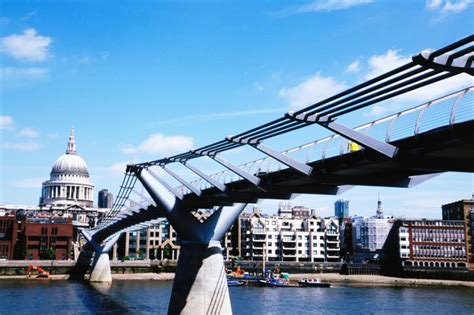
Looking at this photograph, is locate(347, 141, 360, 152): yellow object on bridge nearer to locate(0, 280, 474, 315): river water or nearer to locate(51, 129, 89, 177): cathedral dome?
locate(0, 280, 474, 315): river water

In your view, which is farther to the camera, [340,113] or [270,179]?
[270,179]

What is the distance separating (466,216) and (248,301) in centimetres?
6689

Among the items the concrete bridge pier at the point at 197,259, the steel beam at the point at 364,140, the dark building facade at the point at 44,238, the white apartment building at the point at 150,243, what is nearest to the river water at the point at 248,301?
the concrete bridge pier at the point at 197,259

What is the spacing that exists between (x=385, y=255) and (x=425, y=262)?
1398 cm

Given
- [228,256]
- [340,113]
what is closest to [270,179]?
[340,113]

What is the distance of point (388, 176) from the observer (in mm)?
24781

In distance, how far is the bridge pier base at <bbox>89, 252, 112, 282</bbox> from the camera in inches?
3374

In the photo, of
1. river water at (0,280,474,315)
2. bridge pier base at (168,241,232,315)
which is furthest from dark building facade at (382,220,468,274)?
bridge pier base at (168,241,232,315)

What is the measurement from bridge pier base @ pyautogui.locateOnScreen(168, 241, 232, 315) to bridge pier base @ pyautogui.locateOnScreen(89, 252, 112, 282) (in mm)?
52209

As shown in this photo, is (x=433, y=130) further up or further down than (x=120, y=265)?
further up

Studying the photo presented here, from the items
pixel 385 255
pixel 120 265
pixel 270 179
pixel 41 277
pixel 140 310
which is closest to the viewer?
pixel 270 179

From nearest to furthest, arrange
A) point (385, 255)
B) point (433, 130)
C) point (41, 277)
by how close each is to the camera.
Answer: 1. point (433, 130)
2. point (41, 277)
3. point (385, 255)

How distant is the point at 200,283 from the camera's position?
35.8 metres

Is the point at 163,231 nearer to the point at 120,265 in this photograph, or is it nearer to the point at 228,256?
the point at 228,256
